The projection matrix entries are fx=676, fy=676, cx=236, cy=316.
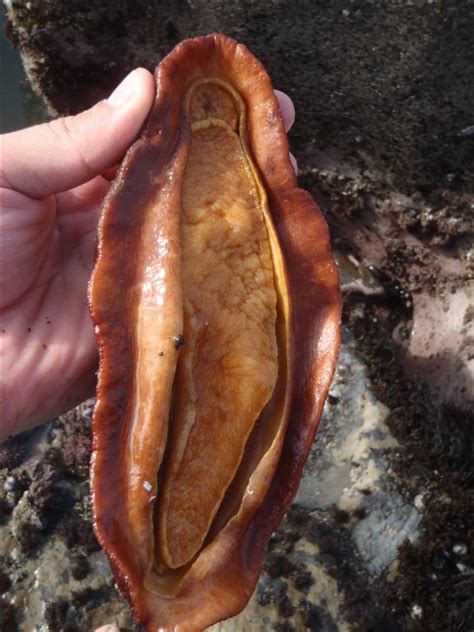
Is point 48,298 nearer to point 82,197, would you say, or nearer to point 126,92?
point 82,197

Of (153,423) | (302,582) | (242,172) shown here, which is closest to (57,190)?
(242,172)

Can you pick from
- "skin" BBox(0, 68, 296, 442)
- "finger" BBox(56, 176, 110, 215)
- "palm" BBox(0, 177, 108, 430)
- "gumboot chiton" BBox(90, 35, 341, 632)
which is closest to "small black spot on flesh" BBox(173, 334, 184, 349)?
"gumboot chiton" BBox(90, 35, 341, 632)

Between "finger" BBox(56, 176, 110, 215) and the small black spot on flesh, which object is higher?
the small black spot on flesh

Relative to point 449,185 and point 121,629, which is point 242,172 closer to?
point 449,185

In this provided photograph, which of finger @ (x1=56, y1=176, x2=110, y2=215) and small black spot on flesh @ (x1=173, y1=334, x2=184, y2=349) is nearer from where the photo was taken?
small black spot on flesh @ (x1=173, y1=334, x2=184, y2=349)

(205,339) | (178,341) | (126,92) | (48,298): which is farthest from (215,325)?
(48,298)

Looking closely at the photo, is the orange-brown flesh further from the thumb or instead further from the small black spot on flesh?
the thumb
